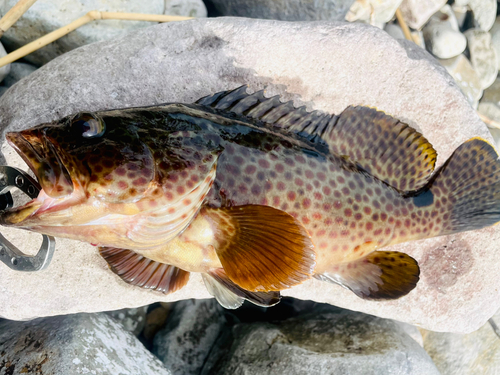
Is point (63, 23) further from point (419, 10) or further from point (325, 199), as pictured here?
point (419, 10)

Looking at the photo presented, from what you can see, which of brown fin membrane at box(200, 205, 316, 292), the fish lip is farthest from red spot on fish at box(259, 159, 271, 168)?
the fish lip

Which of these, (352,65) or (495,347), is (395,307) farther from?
(352,65)

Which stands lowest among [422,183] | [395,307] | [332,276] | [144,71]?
[395,307]

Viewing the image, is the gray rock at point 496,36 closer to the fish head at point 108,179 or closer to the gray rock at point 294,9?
the gray rock at point 294,9

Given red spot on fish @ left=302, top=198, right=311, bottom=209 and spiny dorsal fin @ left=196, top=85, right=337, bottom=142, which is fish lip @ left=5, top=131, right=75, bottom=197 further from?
red spot on fish @ left=302, top=198, right=311, bottom=209

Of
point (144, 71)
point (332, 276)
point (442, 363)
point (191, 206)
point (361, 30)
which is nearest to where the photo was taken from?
point (191, 206)

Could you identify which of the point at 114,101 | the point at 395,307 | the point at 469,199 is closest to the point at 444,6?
the point at 469,199
